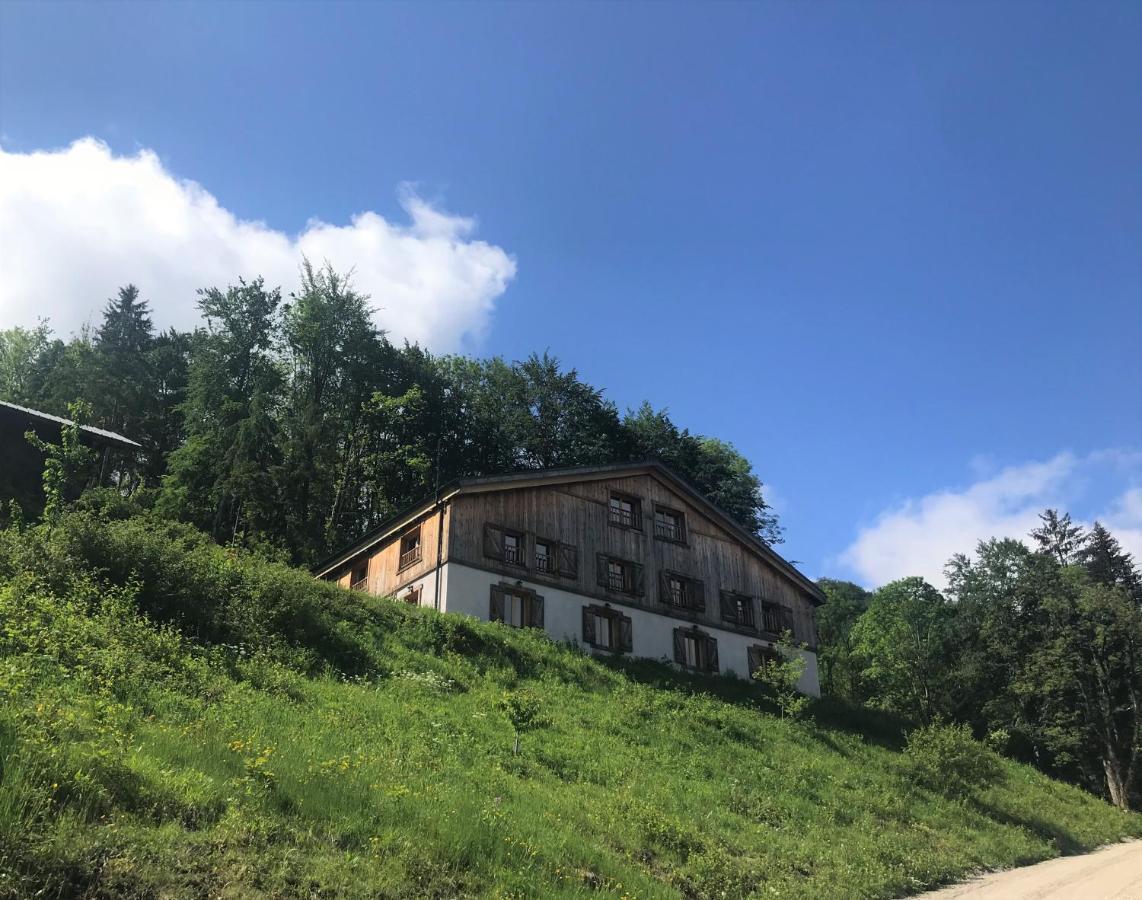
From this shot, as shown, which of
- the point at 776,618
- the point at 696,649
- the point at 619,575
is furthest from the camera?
the point at 776,618

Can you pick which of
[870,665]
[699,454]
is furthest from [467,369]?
[870,665]

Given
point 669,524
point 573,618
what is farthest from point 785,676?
point 669,524

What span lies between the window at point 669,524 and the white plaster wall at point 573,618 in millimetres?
4300

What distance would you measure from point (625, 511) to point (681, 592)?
180 inches

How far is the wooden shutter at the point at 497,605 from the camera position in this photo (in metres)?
31.8

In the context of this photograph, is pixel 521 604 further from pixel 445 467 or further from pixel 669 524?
pixel 445 467

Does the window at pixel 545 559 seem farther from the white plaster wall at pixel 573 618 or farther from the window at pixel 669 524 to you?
the window at pixel 669 524

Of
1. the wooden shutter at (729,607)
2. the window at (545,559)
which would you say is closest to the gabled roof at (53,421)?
the window at (545,559)

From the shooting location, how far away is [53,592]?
695 inches

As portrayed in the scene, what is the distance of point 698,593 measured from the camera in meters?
38.5

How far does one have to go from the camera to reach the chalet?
32.9 meters

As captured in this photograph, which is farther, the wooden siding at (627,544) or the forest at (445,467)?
the forest at (445,467)

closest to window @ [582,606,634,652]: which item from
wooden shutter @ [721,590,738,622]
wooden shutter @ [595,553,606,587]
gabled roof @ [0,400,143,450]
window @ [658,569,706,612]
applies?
wooden shutter @ [595,553,606,587]

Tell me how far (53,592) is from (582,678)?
1548 centimetres
